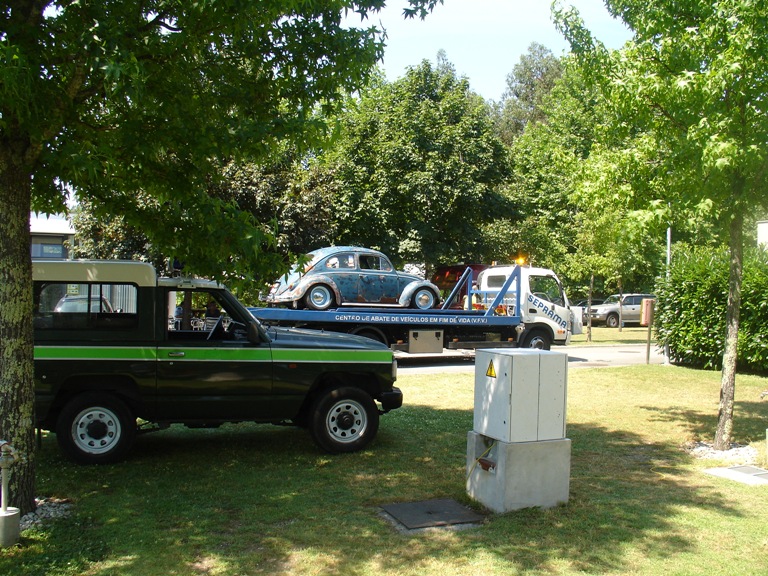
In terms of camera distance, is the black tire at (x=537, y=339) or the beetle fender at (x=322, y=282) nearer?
the beetle fender at (x=322, y=282)

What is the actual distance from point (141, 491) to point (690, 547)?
4.64 metres

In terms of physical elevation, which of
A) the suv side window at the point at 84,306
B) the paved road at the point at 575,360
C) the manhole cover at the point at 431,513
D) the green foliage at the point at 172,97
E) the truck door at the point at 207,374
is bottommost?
the paved road at the point at 575,360

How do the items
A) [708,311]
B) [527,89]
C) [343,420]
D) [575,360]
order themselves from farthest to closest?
1. [527,89]
2. [575,360]
3. [708,311]
4. [343,420]

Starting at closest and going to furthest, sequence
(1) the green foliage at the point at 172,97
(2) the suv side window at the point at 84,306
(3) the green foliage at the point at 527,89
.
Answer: (1) the green foliage at the point at 172,97, (2) the suv side window at the point at 84,306, (3) the green foliage at the point at 527,89

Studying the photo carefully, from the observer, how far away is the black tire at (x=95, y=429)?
7.27 meters

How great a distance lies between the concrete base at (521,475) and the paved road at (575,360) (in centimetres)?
1018

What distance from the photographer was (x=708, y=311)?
17.6 metres

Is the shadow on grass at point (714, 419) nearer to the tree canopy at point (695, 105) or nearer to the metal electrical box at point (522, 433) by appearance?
the tree canopy at point (695, 105)

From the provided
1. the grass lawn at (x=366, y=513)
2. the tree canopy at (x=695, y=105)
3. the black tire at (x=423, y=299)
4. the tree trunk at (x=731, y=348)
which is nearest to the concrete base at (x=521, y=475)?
the grass lawn at (x=366, y=513)

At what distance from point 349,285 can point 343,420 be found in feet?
30.0

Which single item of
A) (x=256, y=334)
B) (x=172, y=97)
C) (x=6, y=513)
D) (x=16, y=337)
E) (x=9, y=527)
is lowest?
(x=9, y=527)

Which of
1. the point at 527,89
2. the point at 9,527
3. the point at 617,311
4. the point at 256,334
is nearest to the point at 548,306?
the point at 256,334

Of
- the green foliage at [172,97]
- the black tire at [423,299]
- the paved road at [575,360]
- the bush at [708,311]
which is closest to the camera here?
the green foliage at [172,97]

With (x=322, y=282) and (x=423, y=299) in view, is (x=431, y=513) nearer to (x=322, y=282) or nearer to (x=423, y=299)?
(x=322, y=282)
